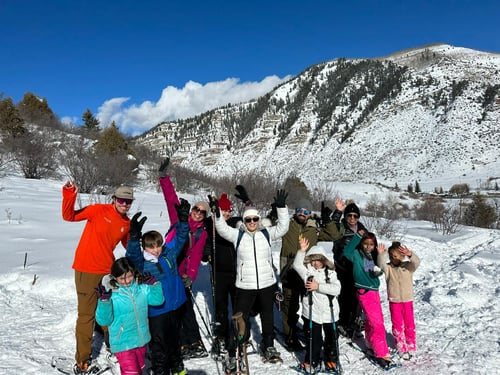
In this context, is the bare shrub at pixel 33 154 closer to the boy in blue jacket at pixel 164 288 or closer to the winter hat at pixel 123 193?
the winter hat at pixel 123 193

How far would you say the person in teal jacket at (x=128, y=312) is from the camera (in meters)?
3.04

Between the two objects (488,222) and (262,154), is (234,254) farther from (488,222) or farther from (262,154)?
(262,154)

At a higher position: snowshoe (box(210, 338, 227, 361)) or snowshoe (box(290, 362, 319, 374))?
snowshoe (box(210, 338, 227, 361))

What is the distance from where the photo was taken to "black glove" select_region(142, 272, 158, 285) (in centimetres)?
317

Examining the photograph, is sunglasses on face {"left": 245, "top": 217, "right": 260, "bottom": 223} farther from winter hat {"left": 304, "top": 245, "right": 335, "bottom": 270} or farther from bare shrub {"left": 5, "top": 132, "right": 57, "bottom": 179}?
bare shrub {"left": 5, "top": 132, "right": 57, "bottom": 179}

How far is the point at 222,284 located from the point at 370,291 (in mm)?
1828

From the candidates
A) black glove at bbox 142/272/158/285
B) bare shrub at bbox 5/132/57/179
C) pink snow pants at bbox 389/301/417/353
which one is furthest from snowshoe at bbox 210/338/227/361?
bare shrub at bbox 5/132/57/179

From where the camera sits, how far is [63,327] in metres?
4.47

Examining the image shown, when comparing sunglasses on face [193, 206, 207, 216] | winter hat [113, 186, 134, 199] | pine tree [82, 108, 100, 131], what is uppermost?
pine tree [82, 108, 100, 131]

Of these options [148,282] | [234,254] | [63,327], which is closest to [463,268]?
[234,254]

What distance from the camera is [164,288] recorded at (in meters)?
3.40

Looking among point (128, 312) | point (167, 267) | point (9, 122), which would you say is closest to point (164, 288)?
point (167, 267)

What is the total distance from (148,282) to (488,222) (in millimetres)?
25195

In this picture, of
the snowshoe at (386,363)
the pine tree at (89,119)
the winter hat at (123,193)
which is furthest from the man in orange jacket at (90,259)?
the pine tree at (89,119)
